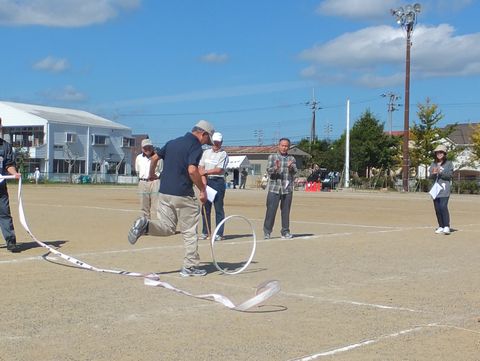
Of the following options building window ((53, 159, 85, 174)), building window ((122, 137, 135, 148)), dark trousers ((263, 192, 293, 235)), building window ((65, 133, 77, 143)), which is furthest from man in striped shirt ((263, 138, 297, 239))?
building window ((122, 137, 135, 148))

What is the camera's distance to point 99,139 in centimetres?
9694

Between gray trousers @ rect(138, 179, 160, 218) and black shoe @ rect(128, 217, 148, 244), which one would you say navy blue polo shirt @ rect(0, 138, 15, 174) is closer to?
black shoe @ rect(128, 217, 148, 244)

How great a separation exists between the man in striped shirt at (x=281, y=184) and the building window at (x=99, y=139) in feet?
278

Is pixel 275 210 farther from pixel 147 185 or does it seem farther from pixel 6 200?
pixel 6 200

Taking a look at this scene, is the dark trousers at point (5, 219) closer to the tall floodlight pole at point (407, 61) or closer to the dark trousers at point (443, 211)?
the dark trousers at point (443, 211)

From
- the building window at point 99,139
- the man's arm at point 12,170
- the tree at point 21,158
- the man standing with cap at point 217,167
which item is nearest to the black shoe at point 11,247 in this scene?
the man's arm at point 12,170

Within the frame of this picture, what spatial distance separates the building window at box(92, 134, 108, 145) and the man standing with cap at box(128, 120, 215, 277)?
88877 millimetres

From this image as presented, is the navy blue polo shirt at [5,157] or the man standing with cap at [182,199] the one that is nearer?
the man standing with cap at [182,199]

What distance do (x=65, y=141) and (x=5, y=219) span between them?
8266 centimetres

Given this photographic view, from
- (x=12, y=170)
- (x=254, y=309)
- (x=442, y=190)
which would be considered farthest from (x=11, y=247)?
(x=442, y=190)

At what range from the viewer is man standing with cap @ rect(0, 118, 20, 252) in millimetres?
10562

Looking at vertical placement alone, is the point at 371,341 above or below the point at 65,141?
below

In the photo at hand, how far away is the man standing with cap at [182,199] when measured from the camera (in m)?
8.86

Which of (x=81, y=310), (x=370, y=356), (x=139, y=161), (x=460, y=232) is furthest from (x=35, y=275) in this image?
(x=460, y=232)
